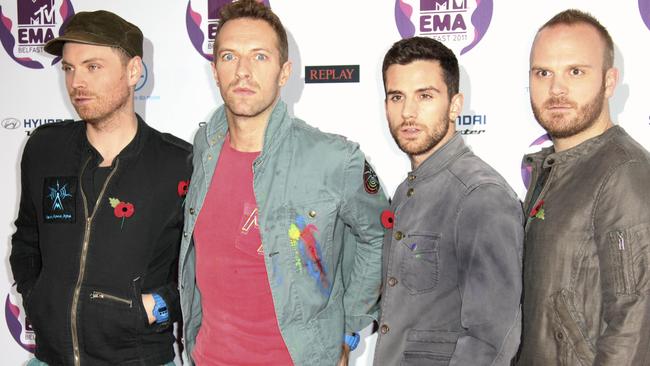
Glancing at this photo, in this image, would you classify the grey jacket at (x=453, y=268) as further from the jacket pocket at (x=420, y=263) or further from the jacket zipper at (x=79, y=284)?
the jacket zipper at (x=79, y=284)

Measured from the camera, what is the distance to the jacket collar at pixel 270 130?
211 centimetres

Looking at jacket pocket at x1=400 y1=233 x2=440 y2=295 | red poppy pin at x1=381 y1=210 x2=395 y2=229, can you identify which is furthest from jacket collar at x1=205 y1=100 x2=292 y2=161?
jacket pocket at x1=400 y1=233 x2=440 y2=295

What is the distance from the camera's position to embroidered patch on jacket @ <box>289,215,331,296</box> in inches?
81.4

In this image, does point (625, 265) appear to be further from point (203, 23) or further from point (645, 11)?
point (203, 23)

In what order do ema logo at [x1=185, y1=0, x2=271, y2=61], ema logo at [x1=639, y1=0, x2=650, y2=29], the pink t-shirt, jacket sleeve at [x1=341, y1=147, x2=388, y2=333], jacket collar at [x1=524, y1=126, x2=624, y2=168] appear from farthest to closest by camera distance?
ema logo at [x1=185, y1=0, x2=271, y2=61] < ema logo at [x1=639, y1=0, x2=650, y2=29] < jacket sleeve at [x1=341, y1=147, x2=388, y2=333] < the pink t-shirt < jacket collar at [x1=524, y1=126, x2=624, y2=168]

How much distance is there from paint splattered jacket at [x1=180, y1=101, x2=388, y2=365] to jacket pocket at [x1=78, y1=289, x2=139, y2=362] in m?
0.21

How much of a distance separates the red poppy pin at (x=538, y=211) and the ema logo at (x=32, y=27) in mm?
2899

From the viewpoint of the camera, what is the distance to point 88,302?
7.09 ft

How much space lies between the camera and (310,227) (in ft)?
6.82

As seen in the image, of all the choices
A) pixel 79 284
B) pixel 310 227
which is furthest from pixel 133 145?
pixel 310 227

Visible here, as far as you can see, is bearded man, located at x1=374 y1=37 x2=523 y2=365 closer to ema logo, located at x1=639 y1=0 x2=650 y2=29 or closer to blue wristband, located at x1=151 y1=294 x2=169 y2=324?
blue wristband, located at x1=151 y1=294 x2=169 y2=324

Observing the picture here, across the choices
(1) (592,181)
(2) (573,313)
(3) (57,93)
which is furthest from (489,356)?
(3) (57,93)

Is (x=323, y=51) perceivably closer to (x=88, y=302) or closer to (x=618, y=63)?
(x=618, y=63)

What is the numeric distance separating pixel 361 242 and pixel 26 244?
140cm
